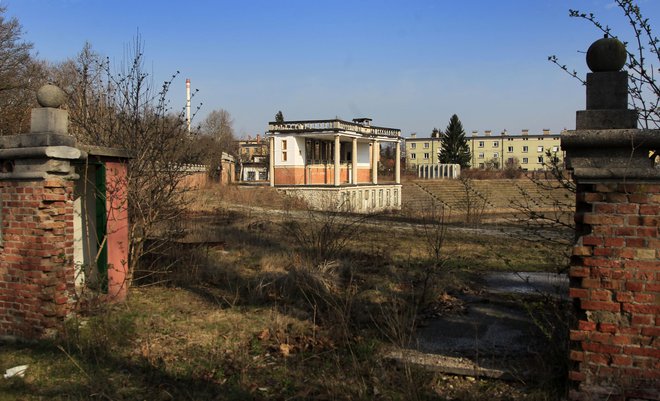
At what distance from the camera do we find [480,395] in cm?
400

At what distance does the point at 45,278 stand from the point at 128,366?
1.61m

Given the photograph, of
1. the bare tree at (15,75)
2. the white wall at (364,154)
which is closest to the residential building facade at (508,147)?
the white wall at (364,154)

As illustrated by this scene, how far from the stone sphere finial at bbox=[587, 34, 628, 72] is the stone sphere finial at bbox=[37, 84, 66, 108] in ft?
17.7

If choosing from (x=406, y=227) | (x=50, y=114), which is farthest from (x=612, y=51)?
(x=406, y=227)

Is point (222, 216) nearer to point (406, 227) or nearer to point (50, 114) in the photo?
point (406, 227)

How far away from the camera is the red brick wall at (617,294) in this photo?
349 centimetres

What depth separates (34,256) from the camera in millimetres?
5734

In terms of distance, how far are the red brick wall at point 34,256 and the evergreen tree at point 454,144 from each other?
66.8 metres

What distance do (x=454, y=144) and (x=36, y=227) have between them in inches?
2667

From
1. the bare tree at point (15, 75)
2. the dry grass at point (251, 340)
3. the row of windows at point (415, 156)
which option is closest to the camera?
the dry grass at point (251, 340)

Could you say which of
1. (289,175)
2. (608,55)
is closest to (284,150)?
(289,175)

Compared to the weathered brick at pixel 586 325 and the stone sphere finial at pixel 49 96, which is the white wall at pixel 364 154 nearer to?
the stone sphere finial at pixel 49 96

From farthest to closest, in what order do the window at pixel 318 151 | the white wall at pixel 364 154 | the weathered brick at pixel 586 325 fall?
the white wall at pixel 364 154
the window at pixel 318 151
the weathered brick at pixel 586 325

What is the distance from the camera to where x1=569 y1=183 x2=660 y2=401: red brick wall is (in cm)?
349
